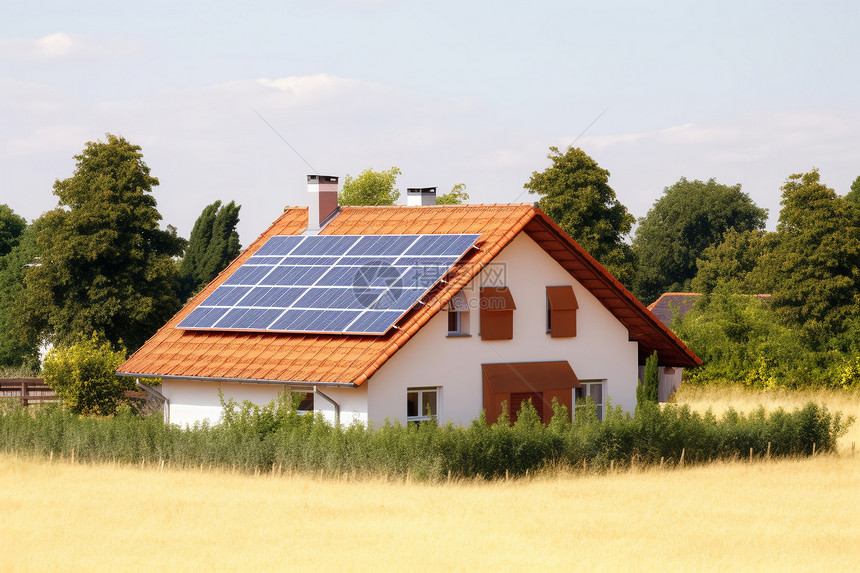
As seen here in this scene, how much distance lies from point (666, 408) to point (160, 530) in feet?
44.9

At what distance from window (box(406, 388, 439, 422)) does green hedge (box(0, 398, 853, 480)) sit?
4.26ft

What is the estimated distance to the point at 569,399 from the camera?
3219cm

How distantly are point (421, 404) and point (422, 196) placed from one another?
9005 millimetres

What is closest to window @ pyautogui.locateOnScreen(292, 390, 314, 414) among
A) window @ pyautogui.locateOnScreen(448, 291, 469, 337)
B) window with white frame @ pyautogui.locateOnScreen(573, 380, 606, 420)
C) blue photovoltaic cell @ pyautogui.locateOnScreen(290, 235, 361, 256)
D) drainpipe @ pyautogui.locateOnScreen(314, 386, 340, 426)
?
drainpipe @ pyautogui.locateOnScreen(314, 386, 340, 426)

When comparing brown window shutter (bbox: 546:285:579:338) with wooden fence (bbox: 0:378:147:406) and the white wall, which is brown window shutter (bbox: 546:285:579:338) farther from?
wooden fence (bbox: 0:378:147:406)

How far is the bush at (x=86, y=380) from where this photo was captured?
40.1m

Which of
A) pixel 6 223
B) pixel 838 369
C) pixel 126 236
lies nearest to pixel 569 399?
pixel 838 369

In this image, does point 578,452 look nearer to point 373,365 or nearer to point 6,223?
point 373,365

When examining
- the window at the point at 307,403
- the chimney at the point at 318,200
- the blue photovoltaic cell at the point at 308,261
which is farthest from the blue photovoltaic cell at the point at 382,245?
the window at the point at 307,403

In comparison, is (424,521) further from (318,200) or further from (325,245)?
(318,200)

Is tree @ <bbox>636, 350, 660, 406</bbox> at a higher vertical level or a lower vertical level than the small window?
lower

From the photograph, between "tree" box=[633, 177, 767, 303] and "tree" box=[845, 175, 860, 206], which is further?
"tree" box=[633, 177, 767, 303]

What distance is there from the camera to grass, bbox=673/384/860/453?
43.0 m

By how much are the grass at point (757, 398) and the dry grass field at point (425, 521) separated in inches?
594
